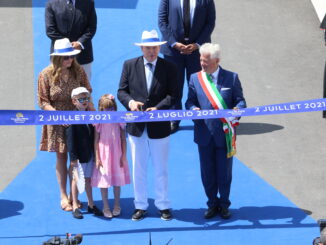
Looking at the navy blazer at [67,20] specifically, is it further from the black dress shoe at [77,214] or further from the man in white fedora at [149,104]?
the black dress shoe at [77,214]

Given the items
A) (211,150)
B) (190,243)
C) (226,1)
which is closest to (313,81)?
(226,1)

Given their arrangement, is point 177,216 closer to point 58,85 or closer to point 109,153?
point 109,153

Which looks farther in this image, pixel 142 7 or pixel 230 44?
pixel 142 7

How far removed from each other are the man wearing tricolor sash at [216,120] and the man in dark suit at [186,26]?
2.13 meters

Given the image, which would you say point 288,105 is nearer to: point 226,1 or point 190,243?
point 190,243

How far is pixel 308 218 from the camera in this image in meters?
9.30

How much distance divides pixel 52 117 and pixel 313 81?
18.7 feet

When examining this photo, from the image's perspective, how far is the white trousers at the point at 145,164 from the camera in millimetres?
9117

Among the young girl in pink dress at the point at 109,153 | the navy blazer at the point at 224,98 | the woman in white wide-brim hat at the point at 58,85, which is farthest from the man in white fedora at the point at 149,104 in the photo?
the woman in white wide-brim hat at the point at 58,85

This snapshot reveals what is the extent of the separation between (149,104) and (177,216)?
1.41 m

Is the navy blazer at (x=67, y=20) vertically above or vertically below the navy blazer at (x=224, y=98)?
above

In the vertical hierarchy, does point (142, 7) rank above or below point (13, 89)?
above

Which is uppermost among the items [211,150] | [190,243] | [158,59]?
[158,59]

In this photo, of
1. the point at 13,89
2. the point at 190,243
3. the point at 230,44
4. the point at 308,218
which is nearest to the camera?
the point at 190,243
